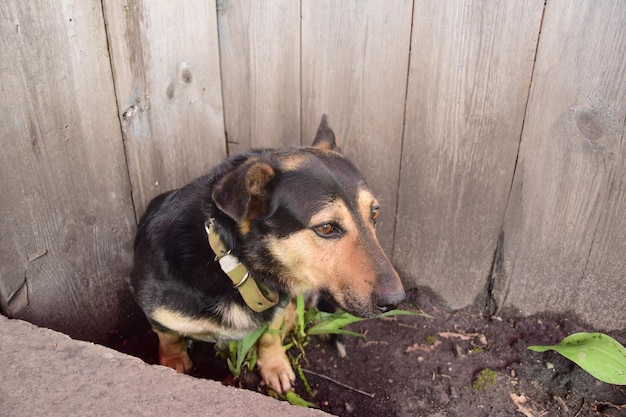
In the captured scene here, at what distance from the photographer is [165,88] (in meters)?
2.96

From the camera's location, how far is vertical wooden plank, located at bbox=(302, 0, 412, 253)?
2.81 metres

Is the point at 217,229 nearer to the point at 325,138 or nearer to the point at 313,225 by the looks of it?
the point at 313,225

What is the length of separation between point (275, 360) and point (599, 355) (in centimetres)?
179

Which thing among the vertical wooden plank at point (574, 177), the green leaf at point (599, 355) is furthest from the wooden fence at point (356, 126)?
the green leaf at point (599, 355)

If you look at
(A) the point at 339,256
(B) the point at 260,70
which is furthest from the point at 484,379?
(B) the point at 260,70

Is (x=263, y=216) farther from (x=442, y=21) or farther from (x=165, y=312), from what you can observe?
(x=442, y=21)

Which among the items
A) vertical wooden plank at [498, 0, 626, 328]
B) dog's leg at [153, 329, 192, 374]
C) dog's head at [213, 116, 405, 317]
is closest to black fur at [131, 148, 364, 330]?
dog's head at [213, 116, 405, 317]

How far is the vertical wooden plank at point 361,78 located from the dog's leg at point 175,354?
1523 mm

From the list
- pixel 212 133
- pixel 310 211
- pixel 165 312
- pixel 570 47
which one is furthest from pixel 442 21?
pixel 165 312

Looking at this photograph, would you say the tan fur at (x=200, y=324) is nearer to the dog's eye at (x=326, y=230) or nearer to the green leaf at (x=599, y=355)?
the dog's eye at (x=326, y=230)

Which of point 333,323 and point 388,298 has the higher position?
point 388,298

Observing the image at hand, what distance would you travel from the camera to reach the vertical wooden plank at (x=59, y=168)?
90.6 inches

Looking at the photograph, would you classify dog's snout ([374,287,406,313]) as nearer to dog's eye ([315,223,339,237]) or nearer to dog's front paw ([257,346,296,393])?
dog's eye ([315,223,339,237])

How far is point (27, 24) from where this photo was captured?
7.36 ft
